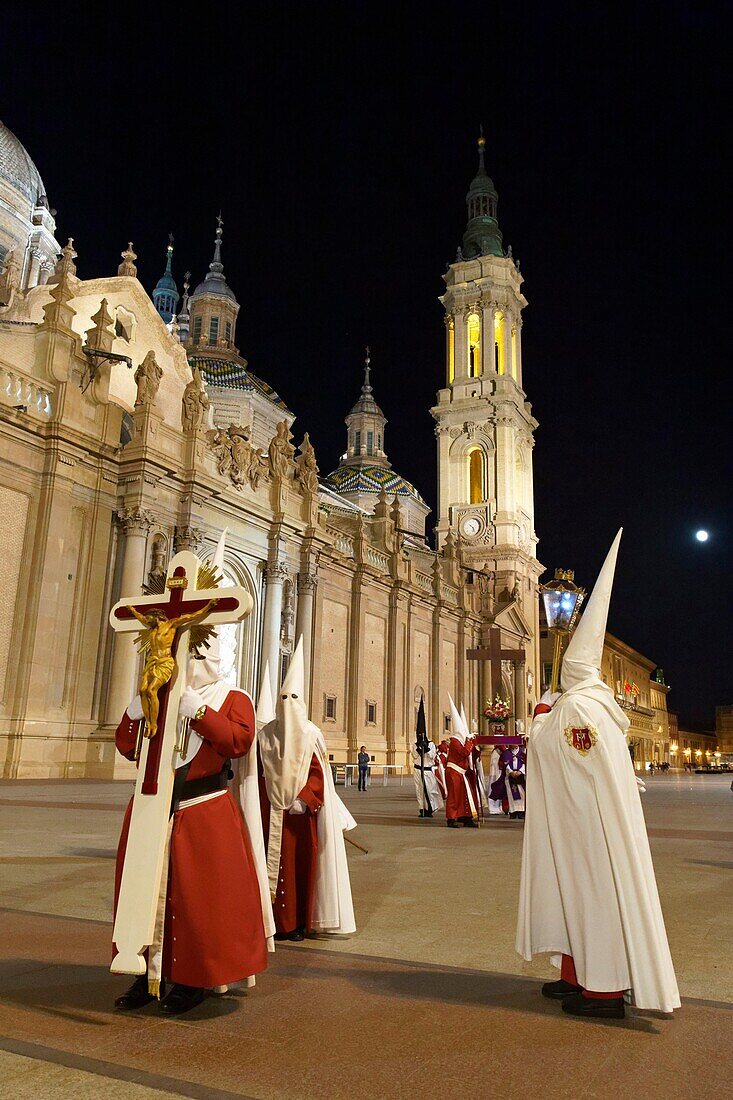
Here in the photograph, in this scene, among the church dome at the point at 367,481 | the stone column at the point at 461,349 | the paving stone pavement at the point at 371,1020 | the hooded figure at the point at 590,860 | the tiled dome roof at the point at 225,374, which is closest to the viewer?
the paving stone pavement at the point at 371,1020

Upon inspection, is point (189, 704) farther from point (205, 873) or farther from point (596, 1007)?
point (596, 1007)

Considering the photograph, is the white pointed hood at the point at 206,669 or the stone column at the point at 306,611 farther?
the stone column at the point at 306,611

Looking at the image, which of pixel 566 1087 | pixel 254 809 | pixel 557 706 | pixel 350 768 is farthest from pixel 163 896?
pixel 350 768

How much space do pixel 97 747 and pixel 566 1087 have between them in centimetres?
2145

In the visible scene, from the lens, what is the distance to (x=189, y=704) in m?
A: 4.31

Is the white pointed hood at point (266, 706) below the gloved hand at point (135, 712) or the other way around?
the other way around

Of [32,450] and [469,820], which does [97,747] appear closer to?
[32,450]

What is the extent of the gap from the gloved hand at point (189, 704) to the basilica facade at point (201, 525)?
39.5 inches

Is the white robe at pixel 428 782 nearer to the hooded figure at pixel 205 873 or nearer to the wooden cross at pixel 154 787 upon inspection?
the hooded figure at pixel 205 873

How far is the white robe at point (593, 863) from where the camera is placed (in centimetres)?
417

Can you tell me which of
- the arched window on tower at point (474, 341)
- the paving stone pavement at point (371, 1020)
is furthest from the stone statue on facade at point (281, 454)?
the arched window on tower at point (474, 341)

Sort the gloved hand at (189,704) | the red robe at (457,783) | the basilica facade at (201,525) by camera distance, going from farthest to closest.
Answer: the basilica facade at (201,525), the red robe at (457,783), the gloved hand at (189,704)

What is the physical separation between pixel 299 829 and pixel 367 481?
5881 cm

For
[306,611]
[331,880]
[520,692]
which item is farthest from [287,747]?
[520,692]
